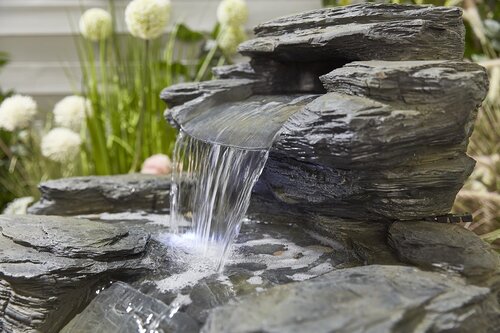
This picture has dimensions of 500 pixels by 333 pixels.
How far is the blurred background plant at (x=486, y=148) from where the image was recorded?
1896mm

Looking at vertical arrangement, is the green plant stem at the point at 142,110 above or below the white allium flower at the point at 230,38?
below

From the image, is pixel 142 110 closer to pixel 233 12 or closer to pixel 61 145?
pixel 61 145

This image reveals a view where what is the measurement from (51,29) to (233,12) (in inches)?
53.9

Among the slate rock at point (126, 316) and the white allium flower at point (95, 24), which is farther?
the white allium flower at point (95, 24)

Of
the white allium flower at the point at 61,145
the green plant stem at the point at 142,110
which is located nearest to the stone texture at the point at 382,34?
the green plant stem at the point at 142,110

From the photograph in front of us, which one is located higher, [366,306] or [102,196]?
[366,306]

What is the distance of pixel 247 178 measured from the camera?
1.42 m

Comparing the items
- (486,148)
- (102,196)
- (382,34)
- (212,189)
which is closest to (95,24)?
(102,196)

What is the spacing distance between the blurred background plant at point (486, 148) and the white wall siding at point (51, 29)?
1.07m

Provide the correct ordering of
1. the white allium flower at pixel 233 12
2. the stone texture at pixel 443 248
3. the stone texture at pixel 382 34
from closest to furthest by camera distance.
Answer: the stone texture at pixel 443 248 → the stone texture at pixel 382 34 → the white allium flower at pixel 233 12

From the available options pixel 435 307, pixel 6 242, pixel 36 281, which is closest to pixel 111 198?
pixel 6 242

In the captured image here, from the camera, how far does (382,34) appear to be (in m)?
1.25

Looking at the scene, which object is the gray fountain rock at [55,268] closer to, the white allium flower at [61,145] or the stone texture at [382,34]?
the stone texture at [382,34]

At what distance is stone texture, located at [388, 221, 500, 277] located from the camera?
1122 millimetres
